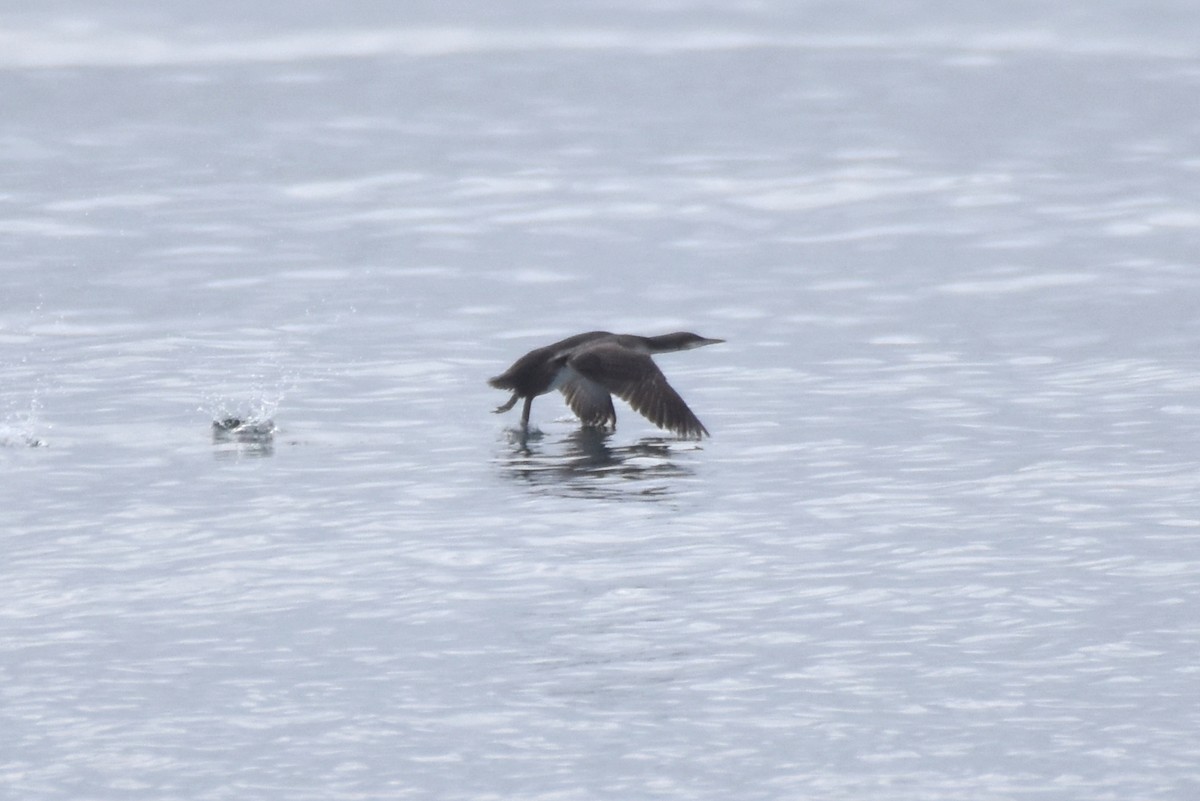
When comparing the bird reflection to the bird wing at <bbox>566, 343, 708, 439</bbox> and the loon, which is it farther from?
the bird wing at <bbox>566, 343, 708, 439</bbox>

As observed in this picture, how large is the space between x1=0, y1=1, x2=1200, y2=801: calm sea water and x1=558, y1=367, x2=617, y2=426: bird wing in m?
0.32

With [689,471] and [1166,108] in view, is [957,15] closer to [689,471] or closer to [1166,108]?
[1166,108]

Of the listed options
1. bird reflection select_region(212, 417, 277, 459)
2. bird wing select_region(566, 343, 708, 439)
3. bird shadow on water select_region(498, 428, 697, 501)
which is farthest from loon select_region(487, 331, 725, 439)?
bird reflection select_region(212, 417, 277, 459)

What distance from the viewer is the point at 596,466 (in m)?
13.5

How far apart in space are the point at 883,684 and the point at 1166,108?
22.4 m

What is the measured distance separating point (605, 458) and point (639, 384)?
0.71 metres

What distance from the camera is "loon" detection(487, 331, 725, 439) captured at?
14.2m

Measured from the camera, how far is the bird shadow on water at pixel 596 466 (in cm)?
1269

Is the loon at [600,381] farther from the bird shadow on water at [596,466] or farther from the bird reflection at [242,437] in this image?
the bird reflection at [242,437]

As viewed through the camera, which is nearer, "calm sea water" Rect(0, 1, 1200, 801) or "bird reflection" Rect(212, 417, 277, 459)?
"calm sea water" Rect(0, 1, 1200, 801)

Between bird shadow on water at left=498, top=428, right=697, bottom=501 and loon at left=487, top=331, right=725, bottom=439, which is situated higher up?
loon at left=487, top=331, right=725, bottom=439

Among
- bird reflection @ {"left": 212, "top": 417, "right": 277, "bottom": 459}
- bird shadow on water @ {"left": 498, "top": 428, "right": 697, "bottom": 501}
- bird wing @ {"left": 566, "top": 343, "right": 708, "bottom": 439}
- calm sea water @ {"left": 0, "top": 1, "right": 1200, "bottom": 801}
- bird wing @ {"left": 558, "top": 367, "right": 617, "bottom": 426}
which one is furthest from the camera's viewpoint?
bird wing @ {"left": 558, "top": 367, "right": 617, "bottom": 426}

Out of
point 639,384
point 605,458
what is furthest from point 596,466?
point 639,384

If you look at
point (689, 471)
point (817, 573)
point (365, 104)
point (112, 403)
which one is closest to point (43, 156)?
point (365, 104)
